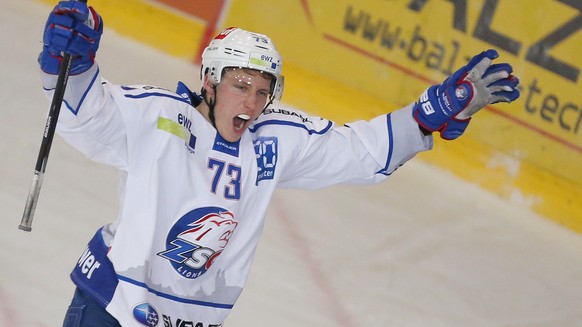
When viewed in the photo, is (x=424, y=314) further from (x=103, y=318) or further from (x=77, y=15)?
(x=77, y=15)

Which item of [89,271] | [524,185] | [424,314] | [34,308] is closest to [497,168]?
[524,185]

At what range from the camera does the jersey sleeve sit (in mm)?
3443

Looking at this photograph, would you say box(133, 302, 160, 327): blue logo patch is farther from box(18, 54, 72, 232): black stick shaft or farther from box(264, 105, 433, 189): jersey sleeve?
box(264, 105, 433, 189): jersey sleeve

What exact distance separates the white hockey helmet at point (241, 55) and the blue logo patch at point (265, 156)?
151mm

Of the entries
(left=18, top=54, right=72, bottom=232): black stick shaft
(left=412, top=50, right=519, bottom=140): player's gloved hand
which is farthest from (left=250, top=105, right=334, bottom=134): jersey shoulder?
(left=18, top=54, right=72, bottom=232): black stick shaft

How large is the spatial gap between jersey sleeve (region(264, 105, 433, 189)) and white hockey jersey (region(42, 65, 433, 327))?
0.08 m

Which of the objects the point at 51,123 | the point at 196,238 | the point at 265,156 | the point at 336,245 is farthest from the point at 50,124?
the point at 336,245

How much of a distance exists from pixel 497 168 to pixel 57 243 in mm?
2380

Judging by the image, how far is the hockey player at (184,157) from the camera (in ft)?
9.68

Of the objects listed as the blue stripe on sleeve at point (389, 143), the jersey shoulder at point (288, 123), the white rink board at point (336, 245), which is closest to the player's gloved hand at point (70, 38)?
the jersey shoulder at point (288, 123)

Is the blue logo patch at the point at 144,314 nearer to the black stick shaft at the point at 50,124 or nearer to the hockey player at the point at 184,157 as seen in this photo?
the hockey player at the point at 184,157

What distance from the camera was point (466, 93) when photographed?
3334 millimetres

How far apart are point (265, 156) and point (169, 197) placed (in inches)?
13.5

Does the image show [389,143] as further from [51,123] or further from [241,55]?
[51,123]
